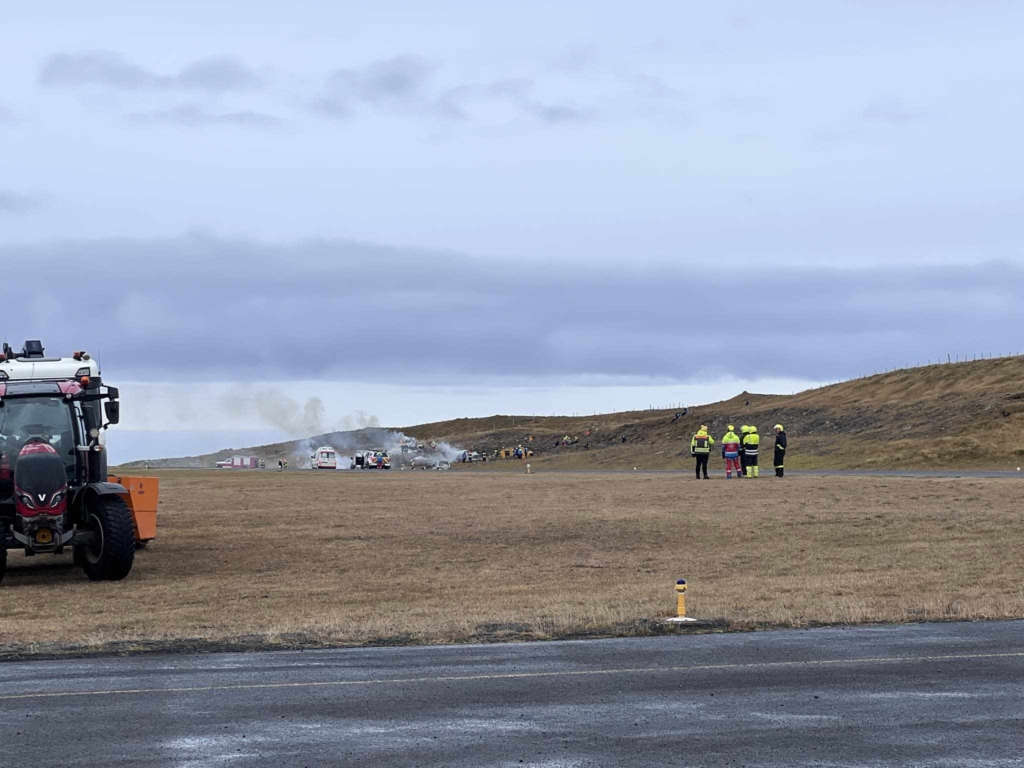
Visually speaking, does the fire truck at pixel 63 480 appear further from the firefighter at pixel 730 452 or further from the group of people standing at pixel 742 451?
the firefighter at pixel 730 452

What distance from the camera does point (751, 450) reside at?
50.2 meters

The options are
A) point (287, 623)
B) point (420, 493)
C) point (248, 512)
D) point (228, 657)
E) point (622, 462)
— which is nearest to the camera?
point (228, 657)

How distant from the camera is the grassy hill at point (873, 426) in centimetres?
6694

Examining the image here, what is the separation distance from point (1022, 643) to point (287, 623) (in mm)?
8892

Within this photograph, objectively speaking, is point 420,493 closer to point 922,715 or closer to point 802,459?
point 802,459

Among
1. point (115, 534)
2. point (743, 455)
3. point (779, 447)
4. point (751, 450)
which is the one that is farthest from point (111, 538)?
point (743, 455)

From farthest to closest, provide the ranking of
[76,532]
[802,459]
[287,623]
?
[802,459] < [76,532] < [287,623]

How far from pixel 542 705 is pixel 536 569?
13443mm

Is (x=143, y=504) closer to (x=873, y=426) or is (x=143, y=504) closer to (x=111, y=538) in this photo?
(x=111, y=538)

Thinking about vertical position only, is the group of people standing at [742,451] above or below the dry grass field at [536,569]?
above

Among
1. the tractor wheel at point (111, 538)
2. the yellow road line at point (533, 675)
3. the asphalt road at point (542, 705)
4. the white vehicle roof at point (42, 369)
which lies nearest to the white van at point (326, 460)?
the white vehicle roof at point (42, 369)

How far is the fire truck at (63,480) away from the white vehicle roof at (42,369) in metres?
Answer: 0.81

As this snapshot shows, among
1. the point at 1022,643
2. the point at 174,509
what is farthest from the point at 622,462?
the point at 1022,643

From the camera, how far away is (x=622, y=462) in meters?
90.3
